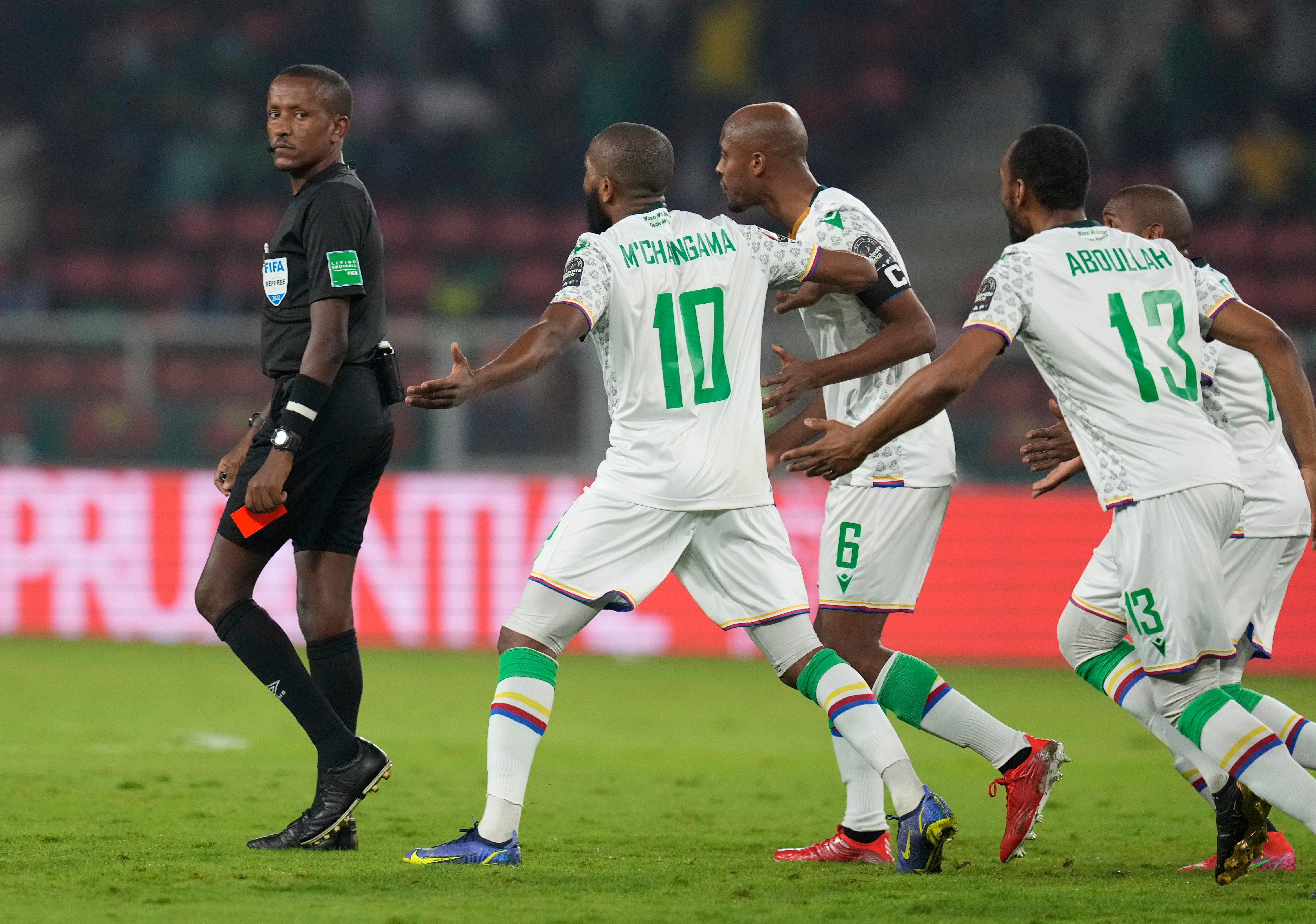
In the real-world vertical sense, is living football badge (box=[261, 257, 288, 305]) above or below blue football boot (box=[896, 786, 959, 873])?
above

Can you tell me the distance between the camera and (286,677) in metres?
4.87

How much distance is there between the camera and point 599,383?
12.5m

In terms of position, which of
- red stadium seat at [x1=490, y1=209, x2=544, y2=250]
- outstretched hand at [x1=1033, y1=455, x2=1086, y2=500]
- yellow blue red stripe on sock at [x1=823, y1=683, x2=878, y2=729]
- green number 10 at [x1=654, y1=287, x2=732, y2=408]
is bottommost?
yellow blue red stripe on sock at [x1=823, y1=683, x2=878, y2=729]

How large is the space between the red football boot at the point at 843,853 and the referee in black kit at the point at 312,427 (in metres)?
1.29

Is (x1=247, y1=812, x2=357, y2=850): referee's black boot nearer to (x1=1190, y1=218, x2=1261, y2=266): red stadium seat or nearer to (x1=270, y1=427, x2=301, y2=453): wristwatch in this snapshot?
(x1=270, y1=427, x2=301, y2=453): wristwatch

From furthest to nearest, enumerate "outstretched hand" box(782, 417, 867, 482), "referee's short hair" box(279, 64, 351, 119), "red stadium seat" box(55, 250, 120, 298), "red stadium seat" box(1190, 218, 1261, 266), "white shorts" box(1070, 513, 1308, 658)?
1. "red stadium seat" box(55, 250, 120, 298)
2. "red stadium seat" box(1190, 218, 1261, 266)
3. "white shorts" box(1070, 513, 1308, 658)
4. "referee's short hair" box(279, 64, 351, 119)
5. "outstretched hand" box(782, 417, 867, 482)

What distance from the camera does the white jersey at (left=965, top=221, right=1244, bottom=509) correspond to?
14.5ft

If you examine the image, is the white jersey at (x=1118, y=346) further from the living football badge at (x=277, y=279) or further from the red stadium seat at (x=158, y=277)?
the red stadium seat at (x=158, y=277)

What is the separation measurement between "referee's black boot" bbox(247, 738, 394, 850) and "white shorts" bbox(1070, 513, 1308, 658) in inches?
90.9

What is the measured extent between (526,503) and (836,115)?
28.1 ft

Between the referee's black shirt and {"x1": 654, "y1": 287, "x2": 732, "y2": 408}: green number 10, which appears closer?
{"x1": 654, "y1": 287, "x2": 732, "y2": 408}: green number 10

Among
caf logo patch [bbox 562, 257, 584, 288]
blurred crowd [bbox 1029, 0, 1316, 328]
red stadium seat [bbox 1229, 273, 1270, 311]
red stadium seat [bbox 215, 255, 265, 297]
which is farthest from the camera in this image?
blurred crowd [bbox 1029, 0, 1316, 328]

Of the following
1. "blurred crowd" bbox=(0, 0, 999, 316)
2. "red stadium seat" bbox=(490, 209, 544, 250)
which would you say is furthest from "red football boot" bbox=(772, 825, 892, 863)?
"red stadium seat" bbox=(490, 209, 544, 250)

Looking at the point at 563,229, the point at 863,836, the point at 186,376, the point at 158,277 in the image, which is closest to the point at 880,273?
the point at 863,836
